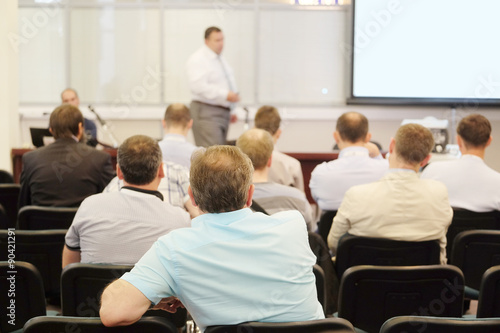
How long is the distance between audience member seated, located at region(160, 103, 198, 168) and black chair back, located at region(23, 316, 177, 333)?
8.81 ft

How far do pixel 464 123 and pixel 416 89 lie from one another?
13.8 feet

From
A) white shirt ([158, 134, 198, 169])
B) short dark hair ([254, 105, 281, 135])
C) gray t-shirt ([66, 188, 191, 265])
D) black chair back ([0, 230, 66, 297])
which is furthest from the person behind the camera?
short dark hair ([254, 105, 281, 135])

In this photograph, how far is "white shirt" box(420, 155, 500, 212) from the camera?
3352mm

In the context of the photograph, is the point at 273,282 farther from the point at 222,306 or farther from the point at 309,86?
the point at 309,86

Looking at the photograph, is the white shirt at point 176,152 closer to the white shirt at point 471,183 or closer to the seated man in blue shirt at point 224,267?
the white shirt at point 471,183

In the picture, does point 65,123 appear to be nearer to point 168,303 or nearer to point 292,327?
point 168,303

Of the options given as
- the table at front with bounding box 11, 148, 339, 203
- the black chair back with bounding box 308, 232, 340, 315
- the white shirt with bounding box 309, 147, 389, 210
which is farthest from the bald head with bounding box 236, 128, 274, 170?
the table at front with bounding box 11, 148, 339, 203

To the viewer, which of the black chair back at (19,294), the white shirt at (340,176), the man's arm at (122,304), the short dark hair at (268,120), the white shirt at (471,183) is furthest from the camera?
the short dark hair at (268,120)

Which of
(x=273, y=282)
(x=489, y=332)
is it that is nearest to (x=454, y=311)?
(x=489, y=332)

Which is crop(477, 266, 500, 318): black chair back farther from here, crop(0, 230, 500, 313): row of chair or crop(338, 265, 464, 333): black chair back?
crop(0, 230, 500, 313): row of chair

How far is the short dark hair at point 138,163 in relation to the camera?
8.43ft

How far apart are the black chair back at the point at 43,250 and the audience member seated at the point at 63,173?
0.84 m

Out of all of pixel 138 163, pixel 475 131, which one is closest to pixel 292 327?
pixel 138 163

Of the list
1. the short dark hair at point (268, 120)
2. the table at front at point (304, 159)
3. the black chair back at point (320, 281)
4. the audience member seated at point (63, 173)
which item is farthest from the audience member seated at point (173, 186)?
the table at front at point (304, 159)
